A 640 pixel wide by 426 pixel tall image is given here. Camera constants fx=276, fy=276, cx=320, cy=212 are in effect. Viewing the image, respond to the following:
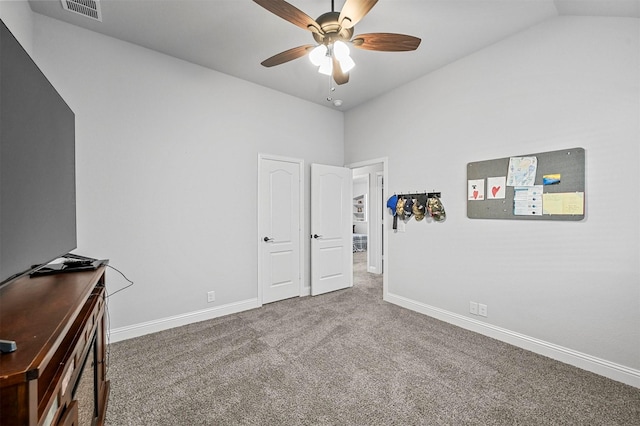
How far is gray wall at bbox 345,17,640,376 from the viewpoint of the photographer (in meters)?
2.12

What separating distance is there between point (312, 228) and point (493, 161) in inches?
96.7

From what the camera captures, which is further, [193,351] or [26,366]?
[193,351]

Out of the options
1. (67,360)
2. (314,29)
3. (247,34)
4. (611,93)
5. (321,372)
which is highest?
(247,34)

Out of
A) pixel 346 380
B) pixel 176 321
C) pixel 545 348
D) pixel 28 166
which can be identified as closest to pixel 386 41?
pixel 28 166

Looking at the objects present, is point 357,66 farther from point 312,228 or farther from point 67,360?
point 67,360

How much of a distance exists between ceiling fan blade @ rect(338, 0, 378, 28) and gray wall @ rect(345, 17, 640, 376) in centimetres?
183

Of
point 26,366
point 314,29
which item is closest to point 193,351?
point 26,366

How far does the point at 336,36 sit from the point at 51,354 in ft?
7.48

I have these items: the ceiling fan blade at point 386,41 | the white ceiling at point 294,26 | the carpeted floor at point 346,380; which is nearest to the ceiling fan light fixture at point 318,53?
the ceiling fan blade at point 386,41

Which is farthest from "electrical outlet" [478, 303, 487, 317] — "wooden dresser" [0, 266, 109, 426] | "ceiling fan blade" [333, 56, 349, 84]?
"wooden dresser" [0, 266, 109, 426]

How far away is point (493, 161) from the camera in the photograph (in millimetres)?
2826

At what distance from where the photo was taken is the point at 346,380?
2131mm

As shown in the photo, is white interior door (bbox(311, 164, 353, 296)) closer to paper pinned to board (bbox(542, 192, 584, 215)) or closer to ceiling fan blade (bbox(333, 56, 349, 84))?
ceiling fan blade (bbox(333, 56, 349, 84))

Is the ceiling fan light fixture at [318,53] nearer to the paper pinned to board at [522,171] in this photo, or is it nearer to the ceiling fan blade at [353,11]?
the ceiling fan blade at [353,11]
